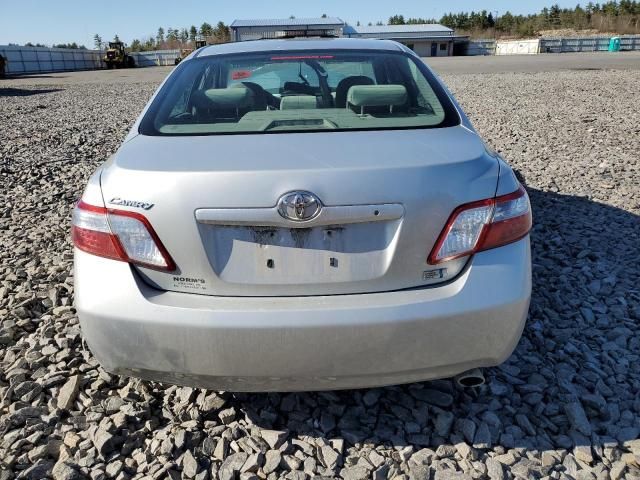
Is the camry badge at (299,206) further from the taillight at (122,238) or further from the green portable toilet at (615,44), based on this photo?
the green portable toilet at (615,44)

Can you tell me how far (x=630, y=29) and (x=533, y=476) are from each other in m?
98.2

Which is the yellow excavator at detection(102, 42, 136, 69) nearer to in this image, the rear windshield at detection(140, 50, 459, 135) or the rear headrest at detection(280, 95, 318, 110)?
the rear windshield at detection(140, 50, 459, 135)

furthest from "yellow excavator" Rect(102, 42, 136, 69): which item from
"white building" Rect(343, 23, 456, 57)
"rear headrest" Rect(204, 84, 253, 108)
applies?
"rear headrest" Rect(204, 84, 253, 108)

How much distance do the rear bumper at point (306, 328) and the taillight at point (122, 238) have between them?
0.05m

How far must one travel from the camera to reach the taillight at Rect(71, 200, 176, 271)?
1.68 metres

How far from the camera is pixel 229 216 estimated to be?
1.60 metres

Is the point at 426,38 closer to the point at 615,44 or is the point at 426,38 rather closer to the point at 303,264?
the point at 615,44

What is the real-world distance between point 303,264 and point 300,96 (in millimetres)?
1326

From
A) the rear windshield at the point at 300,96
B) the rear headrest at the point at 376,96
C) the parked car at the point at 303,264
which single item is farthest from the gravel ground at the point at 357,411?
the rear headrest at the point at 376,96

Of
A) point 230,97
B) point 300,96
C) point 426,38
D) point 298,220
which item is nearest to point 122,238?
point 298,220

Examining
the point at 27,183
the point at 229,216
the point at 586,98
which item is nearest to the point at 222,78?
the point at 229,216

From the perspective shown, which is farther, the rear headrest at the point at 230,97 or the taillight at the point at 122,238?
the rear headrest at the point at 230,97

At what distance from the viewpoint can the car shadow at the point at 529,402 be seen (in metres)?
2.07

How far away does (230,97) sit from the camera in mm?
2549
